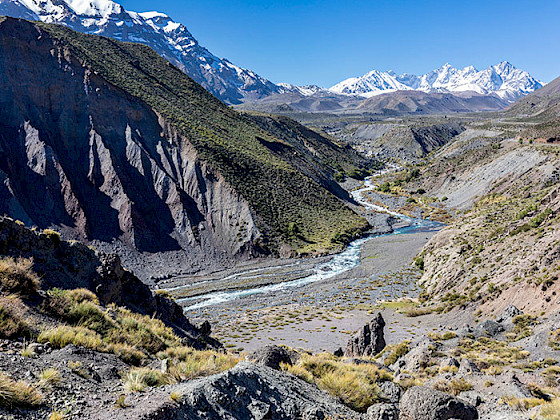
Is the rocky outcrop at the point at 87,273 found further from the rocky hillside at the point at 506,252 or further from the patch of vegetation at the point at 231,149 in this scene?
the patch of vegetation at the point at 231,149

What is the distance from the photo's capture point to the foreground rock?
6.24 meters

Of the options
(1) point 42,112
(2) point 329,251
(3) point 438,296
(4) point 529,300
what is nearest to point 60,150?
(1) point 42,112

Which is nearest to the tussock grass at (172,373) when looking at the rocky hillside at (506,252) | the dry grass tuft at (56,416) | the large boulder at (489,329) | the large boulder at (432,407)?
the dry grass tuft at (56,416)

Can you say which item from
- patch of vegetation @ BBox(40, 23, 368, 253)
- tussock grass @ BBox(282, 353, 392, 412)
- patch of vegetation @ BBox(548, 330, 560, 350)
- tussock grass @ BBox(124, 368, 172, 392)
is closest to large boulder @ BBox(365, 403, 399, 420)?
tussock grass @ BBox(282, 353, 392, 412)

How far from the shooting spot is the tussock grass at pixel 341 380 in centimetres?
1021

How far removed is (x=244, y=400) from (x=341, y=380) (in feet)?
13.6

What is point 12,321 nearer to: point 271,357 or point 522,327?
point 271,357

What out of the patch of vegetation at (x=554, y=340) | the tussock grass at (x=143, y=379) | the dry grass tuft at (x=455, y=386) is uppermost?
the tussock grass at (x=143, y=379)

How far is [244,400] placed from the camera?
7520mm

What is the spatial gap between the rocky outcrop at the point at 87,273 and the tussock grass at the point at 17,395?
7.82 meters

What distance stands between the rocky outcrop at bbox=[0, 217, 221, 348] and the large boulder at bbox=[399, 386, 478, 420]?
870 cm

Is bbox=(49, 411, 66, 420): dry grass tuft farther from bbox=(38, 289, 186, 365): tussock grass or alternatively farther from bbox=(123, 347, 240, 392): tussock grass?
bbox=(38, 289, 186, 365): tussock grass

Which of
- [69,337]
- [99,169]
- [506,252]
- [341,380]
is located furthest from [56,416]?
[99,169]

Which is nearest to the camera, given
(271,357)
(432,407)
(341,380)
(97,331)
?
(432,407)
